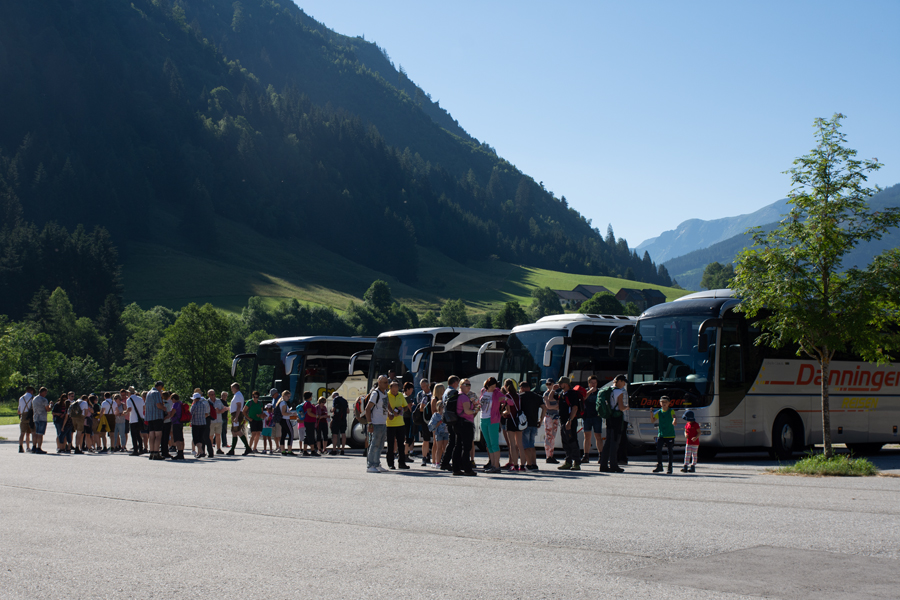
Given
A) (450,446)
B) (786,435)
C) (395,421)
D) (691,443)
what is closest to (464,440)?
(450,446)

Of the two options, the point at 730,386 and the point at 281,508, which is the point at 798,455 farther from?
the point at 281,508

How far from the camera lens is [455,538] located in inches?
328

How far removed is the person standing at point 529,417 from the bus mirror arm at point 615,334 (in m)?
4.72

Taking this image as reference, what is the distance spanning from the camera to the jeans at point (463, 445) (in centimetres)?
1605

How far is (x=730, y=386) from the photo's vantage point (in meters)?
18.3

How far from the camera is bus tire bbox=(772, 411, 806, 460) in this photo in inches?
745

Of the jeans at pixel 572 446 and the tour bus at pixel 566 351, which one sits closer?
the jeans at pixel 572 446

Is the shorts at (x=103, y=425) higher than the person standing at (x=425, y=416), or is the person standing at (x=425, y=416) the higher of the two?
the person standing at (x=425, y=416)

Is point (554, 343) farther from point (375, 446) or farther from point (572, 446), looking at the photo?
point (375, 446)

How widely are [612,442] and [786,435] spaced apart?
5217 millimetres

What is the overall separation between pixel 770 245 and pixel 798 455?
20.6 feet

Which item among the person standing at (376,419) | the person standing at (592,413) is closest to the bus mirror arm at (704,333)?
the person standing at (592,413)

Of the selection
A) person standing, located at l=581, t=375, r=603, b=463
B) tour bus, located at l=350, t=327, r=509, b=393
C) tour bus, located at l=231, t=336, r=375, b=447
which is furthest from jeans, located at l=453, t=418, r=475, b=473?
tour bus, located at l=231, t=336, r=375, b=447

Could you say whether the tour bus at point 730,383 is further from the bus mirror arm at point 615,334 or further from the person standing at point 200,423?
the person standing at point 200,423
